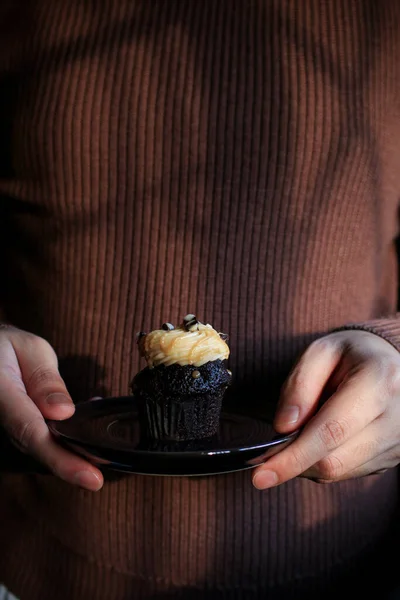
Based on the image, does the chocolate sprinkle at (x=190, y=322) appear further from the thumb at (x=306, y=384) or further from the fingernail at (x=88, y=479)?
the fingernail at (x=88, y=479)

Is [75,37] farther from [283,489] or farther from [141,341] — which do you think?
[283,489]

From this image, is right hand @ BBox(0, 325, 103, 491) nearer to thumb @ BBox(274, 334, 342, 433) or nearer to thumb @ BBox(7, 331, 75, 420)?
thumb @ BBox(7, 331, 75, 420)

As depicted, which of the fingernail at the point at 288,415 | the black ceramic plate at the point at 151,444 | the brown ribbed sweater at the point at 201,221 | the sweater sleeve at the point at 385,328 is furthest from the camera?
the brown ribbed sweater at the point at 201,221

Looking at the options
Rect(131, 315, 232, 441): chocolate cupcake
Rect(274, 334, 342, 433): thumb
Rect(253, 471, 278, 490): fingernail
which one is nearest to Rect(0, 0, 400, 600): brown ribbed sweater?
Rect(131, 315, 232, 441): chocolate cupcake

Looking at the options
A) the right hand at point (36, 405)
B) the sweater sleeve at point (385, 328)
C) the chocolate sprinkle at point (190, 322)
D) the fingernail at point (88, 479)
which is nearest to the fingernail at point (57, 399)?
the right hand at point (36, 405)

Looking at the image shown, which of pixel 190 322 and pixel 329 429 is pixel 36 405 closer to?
pixel 190 322

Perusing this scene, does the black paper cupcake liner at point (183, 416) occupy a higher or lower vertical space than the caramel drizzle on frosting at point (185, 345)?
lower

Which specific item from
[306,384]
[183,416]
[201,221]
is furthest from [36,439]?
[201,221]
